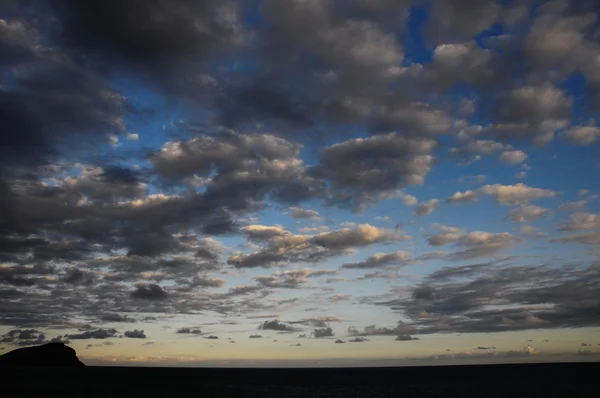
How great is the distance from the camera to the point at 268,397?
12556 centimetres

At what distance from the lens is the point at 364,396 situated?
130 m

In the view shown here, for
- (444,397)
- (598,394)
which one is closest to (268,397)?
(444,397)

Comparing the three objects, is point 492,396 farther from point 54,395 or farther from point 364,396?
point 54,395

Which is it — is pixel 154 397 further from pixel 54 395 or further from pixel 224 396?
pixel 54 395

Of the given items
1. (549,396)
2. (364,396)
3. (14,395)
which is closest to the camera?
(14,395)

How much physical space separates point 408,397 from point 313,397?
27.1 meters

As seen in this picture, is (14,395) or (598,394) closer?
(14,395)

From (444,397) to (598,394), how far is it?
44.4 m

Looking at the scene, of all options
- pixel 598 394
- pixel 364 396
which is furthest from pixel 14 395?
pixel 598 394

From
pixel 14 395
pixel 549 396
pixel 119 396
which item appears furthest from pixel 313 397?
pixel 14 395

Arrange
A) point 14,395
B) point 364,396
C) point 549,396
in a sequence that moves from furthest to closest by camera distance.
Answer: point 364,396 < point 549,396 < point 14,395

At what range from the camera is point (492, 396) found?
124 m

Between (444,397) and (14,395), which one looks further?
(444,397)

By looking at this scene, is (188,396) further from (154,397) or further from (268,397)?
(268,397)
